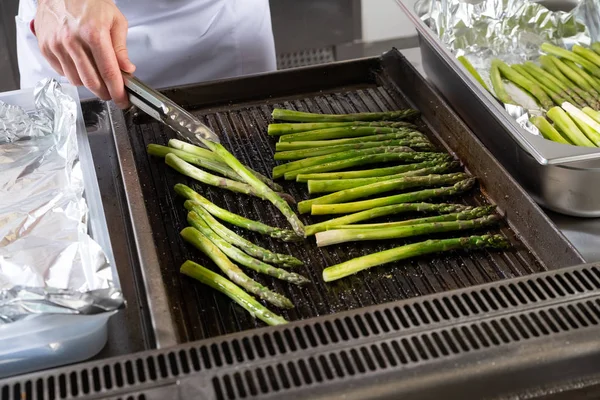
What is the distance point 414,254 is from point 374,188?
33 centimetres

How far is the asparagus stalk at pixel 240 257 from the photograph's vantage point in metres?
1.85

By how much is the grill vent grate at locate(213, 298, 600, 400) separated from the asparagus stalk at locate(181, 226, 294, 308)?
0.40 metres

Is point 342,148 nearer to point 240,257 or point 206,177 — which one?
point 206,177

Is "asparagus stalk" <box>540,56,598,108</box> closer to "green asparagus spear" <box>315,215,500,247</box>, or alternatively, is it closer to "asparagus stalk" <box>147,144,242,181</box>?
"green asparagus spear" <box>315,215,500,247</box>

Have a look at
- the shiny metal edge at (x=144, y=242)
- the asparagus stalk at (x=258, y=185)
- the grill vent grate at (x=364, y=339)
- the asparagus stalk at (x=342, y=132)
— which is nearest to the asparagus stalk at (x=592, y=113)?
the asparagus stalk at (x=342, y=132)

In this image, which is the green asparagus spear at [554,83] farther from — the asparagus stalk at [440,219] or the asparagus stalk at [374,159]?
the asparagus stalk at [440,219]

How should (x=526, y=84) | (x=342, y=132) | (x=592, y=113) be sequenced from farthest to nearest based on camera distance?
(x=526, y=84) < (x=342, y=132) < (x=592, y=113)

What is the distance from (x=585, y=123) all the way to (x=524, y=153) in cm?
38

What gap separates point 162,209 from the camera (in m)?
2.16

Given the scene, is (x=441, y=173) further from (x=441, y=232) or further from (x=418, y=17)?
(x=418, y=17)

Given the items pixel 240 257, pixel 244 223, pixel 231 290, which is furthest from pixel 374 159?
pixel 231 290

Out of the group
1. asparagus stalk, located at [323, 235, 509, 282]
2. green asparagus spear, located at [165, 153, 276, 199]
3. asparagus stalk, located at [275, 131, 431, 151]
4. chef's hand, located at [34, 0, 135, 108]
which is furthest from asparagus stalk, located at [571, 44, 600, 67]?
chef's hand, located at [34, 0, 135, 108]

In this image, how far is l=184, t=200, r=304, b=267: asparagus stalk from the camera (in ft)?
6.23

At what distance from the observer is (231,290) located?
1796 mm
